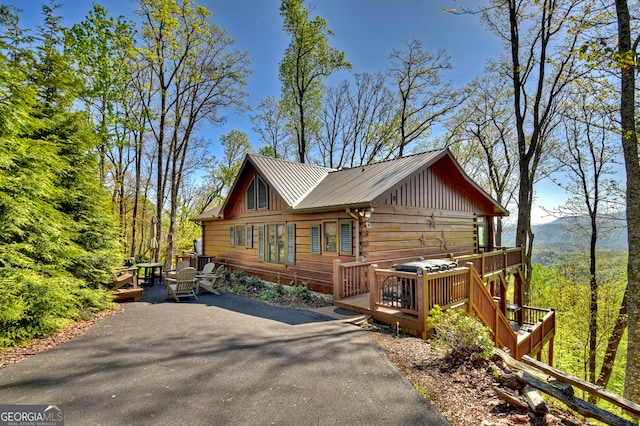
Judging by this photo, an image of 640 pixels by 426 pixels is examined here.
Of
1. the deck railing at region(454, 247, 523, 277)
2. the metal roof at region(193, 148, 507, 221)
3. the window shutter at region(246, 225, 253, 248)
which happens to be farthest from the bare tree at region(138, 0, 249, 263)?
the deck railing at region(454, 247, 523, 277)

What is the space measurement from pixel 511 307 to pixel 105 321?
50.9ft

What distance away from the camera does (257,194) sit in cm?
1277

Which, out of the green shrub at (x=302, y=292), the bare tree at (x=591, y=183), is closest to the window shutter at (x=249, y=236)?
the green shrub at (x=302, y=292)

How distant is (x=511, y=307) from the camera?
13.4 metres

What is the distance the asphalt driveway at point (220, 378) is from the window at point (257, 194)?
6.60m

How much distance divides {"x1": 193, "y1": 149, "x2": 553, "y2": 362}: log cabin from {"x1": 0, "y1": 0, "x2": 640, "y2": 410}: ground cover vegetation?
220cm

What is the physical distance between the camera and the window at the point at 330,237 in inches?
376

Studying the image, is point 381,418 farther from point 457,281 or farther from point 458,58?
point 458,58

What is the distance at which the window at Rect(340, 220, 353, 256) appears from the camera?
29.7 ft

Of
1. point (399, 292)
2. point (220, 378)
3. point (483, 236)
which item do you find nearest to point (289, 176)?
point (399, 292)

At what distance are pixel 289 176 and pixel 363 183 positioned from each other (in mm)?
3850

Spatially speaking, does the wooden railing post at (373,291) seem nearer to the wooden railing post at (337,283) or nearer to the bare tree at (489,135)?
the wooden railing post at (337,283)

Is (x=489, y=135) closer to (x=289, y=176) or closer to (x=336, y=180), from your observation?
(x=336, y=180)

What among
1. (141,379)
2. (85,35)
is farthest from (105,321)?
(85,35)
